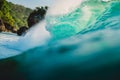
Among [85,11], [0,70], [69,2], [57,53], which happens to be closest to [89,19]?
[85,11]

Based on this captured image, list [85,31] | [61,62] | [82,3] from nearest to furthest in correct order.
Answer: [61,62]
[85,31]
[82,3]

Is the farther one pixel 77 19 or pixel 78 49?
pixel 77 19

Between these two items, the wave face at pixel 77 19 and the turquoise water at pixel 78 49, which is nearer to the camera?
the turquoise water at pixel 78 49

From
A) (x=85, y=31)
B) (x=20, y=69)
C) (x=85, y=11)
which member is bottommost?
(x=20, y=69)

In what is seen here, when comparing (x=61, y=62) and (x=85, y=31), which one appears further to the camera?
(x=85, y=31)

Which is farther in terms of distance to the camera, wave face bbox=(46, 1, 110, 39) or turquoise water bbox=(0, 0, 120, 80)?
wave face bbox=(46, 1, 110, 39)

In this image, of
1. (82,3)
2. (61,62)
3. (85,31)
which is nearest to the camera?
(61,62)

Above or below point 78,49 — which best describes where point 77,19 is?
above

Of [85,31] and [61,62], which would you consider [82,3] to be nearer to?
[85,31]
